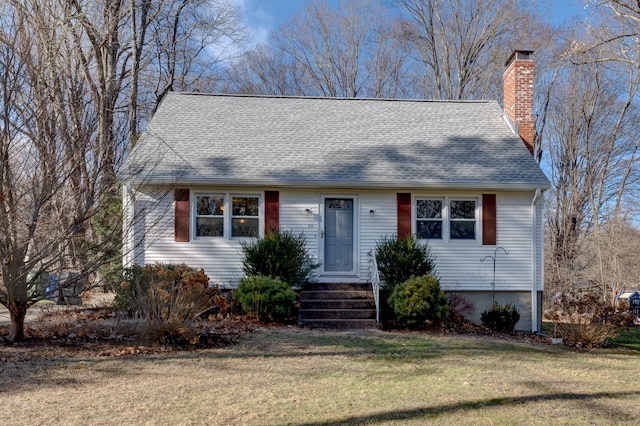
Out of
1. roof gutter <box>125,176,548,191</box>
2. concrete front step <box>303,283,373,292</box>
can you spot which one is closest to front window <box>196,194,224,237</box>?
roof gutter <box>125,176,548,191</box>

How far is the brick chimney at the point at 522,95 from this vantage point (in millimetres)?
14238

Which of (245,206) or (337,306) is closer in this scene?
(337,306)

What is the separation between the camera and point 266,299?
426 inches

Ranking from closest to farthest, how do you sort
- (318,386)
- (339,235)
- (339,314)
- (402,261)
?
(318,386)
(339,314)
(402,261)
(339,235)

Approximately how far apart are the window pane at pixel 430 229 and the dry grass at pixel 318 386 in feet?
13.9

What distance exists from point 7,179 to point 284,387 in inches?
171

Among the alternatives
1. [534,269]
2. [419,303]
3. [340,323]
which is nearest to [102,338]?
[340,323]

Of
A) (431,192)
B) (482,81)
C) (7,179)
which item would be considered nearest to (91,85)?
(7,179)

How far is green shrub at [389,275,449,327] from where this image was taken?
1067 cm

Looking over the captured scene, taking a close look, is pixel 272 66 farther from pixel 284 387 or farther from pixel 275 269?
pixel 284 387

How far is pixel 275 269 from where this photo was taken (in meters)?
11.6

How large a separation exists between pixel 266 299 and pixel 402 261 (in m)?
2.98

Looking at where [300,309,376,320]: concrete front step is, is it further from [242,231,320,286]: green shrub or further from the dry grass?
the dry grass

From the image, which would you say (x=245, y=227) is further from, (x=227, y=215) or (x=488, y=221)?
(x=488, y=221)
